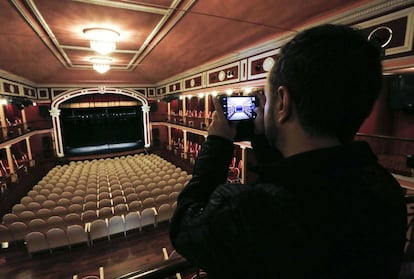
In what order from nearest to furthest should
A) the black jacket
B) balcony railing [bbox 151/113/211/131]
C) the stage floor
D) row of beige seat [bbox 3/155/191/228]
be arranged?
the black jacket → row of beige seat [bbox 3/155/191/228] → balcony railing [bbox 151/113/211/131] → the stage floor

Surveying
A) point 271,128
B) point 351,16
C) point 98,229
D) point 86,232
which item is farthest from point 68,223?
point 351,16

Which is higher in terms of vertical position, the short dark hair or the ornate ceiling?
the ornate ceiling

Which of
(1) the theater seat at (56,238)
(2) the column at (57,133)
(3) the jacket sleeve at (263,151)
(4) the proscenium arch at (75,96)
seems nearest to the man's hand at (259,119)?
(3) the jacket sleeve at (263,151)

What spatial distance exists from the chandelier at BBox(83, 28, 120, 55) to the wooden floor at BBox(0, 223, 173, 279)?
582 cm

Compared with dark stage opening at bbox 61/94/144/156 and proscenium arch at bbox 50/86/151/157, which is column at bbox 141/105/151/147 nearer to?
proscenium arch at bbox 50/86/151/157

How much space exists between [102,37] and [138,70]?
724 cm

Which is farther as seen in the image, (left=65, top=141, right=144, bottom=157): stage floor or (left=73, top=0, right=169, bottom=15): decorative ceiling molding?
(left=65, top=141, right=144, bottom=157): stage floor

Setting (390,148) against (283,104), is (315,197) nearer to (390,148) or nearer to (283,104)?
(283,104)

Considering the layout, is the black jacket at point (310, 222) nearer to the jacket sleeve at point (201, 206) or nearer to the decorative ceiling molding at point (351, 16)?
the jacket sleeve at point (201, 206)

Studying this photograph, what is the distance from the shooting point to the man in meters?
0.55

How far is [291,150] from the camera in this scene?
704 mm

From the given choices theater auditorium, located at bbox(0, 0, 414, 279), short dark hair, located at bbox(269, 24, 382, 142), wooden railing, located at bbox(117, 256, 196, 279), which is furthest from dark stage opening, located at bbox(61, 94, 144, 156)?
short dark hair, located at bbox(269, 24, 382, 142)

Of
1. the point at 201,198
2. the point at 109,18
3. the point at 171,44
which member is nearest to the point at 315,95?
the point at 201,198

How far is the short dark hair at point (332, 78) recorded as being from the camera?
23.7 inches
